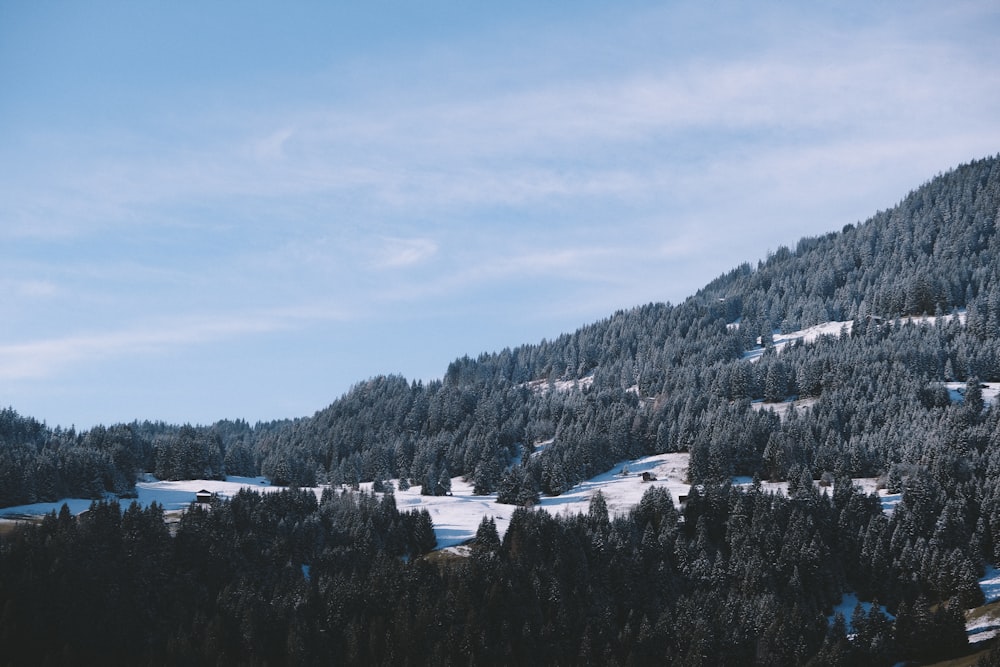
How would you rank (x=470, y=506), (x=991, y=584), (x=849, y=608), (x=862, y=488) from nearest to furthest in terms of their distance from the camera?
(x=991, y=584) → (x=849, y=608) → (x=862, y=488) → (x=470, y=506)

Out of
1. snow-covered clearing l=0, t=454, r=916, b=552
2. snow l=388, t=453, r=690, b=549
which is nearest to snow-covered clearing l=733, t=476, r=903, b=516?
snow-covered clearing l=0, t=454, r=916, b=552

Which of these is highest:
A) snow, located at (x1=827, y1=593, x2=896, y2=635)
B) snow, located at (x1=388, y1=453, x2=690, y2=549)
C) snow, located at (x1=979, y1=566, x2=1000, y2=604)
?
snow, located at (x1=388, y1=453, x2=690, y2=549)

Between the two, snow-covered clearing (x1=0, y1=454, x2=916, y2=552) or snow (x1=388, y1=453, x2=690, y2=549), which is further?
snow (x1=388, y1=453, x2=690, y2=549)

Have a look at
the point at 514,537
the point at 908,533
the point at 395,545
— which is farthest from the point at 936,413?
the point at 395,545

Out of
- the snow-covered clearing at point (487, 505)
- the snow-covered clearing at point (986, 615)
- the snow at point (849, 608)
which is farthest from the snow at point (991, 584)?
the snow-covered clearing at point (487, 505)

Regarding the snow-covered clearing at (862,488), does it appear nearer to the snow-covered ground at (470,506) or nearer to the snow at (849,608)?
the snow-covered ground at (470,506)

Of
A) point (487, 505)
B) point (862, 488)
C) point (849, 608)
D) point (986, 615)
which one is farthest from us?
point (487, 505)

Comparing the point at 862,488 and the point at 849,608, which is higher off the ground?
→ the point at 862,488

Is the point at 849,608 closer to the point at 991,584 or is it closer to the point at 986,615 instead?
the point at 986,615

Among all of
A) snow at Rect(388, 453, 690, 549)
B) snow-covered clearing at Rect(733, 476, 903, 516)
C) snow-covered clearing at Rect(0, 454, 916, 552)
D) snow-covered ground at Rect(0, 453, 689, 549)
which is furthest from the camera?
snow-covered ground at Rect(0, 453, 689, 549)

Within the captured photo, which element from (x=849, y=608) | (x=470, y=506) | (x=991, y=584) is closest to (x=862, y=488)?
(x=991, y=584)

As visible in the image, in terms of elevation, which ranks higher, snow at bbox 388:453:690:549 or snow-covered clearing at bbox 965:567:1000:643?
snow at bbox 388:453:690:549

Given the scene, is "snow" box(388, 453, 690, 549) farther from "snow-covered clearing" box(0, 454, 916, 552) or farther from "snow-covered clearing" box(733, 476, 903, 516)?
"snow-covered clearing" box(733, 476, 903, 516)

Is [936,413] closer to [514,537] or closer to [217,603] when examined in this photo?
[514,537]
